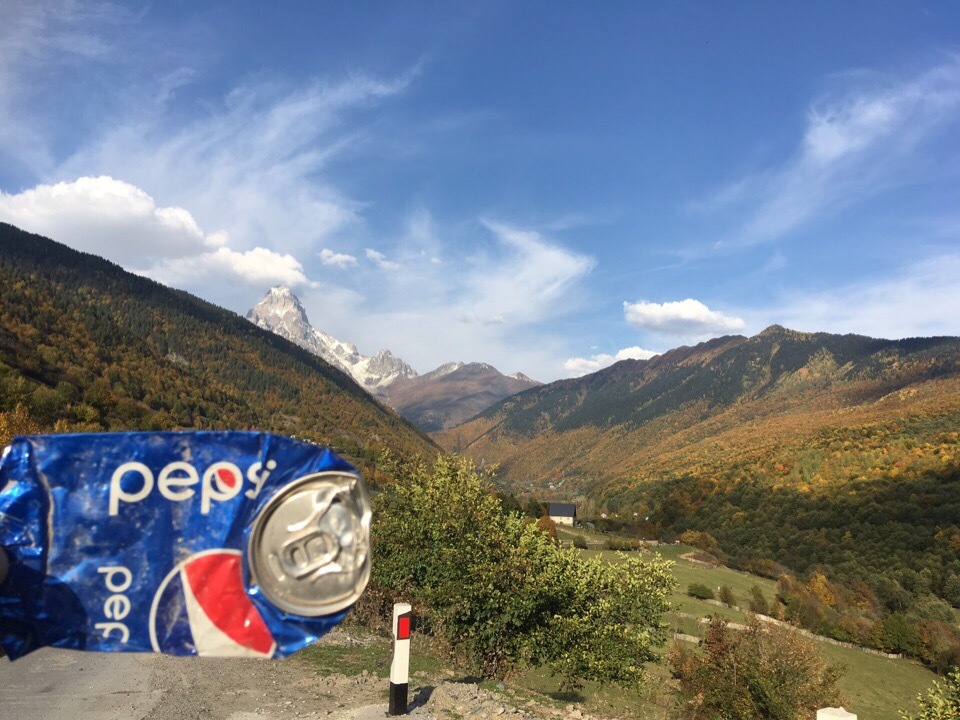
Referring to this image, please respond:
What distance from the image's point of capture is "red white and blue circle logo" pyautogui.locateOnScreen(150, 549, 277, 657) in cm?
360

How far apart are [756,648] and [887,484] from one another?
139 meters

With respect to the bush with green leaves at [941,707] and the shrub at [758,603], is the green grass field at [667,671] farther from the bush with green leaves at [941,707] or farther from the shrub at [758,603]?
the bush with green leaves at [941,707]

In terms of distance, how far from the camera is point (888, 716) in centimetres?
4034

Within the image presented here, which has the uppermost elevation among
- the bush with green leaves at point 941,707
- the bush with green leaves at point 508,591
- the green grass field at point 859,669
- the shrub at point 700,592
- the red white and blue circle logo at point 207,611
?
the red white and blue circle logo at point 207,611

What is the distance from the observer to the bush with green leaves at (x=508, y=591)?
15.6 metres

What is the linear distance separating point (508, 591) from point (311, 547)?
1365 cm

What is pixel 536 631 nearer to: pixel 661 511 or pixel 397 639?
pixel 397 639

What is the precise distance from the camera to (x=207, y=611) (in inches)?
142

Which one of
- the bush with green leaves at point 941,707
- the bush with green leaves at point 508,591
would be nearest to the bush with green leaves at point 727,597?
the bush with green leaves at point 941,707

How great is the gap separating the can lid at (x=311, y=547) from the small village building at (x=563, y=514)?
129844 mm

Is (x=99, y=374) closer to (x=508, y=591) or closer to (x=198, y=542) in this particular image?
(x=508, y=591)

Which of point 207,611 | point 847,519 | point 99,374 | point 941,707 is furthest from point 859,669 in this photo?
point 99,374

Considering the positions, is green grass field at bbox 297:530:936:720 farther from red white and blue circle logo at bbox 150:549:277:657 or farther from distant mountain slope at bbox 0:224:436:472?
distant mountain slope at bbox 0:224:436:472

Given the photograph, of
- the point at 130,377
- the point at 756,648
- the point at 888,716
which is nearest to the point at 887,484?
the point at 888,716
